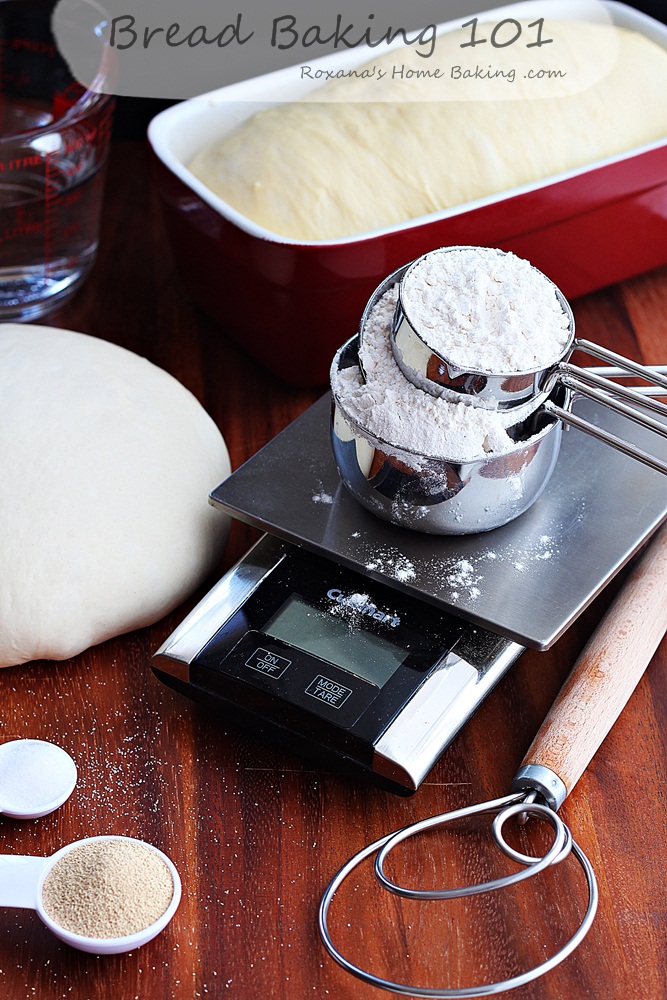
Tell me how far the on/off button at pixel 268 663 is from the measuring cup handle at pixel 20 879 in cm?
16

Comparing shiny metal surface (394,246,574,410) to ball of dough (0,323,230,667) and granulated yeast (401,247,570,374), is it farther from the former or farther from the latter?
ball of dough (0,323,230,667)

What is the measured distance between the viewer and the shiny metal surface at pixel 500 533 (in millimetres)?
631

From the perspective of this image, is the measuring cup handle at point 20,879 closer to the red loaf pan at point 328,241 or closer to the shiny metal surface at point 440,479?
the shiny metal surface at point 440,479

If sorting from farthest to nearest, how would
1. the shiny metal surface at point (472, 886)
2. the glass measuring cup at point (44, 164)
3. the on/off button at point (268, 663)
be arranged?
the glass measuring cup at point (44, 164) → the on/off button at point (268, 663) → the shiny metal surface at point (472, 886)

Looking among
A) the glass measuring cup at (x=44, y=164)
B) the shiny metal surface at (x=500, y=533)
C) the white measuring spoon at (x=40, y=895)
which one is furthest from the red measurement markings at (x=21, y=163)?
the white measuring spoon at (x=40, y=895)

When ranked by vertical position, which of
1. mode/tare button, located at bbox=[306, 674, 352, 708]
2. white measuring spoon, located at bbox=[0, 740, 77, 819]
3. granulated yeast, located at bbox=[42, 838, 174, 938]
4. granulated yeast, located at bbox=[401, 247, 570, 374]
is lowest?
white measuring spoon, located at bbox=[0, 740, 77, 819]

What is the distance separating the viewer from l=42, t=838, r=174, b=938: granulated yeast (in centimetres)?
54

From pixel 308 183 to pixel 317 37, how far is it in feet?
0.66

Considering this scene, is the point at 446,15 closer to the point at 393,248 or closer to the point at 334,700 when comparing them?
the point at 393,248

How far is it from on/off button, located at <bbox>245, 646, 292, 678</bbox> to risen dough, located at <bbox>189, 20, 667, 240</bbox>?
1.20 ft

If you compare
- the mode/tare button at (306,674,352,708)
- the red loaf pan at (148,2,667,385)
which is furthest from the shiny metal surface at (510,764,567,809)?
the red loaf pan at (148,2,667,385)

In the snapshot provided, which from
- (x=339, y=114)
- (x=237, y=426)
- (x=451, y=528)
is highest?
(x=339, y=114)

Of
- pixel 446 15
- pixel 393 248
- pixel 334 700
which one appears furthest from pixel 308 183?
pixel 334 700

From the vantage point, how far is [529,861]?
548mm
